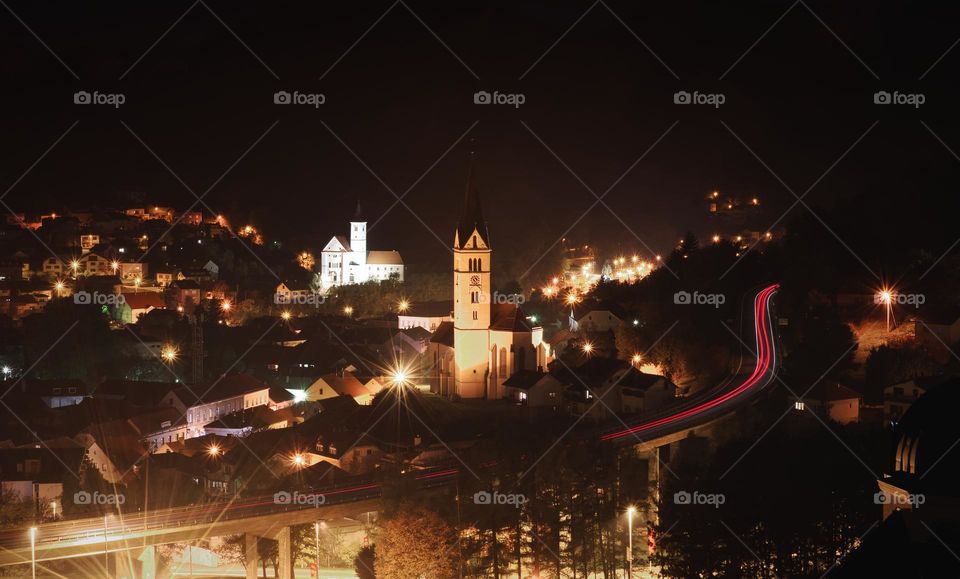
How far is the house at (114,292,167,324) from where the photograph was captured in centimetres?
4341

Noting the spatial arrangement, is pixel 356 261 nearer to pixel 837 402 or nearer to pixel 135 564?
pixel 135 564

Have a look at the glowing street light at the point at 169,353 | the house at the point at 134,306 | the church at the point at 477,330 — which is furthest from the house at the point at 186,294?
the church at the point at 477,330

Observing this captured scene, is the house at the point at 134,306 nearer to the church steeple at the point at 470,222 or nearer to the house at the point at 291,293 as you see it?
the house at the point at 291,293

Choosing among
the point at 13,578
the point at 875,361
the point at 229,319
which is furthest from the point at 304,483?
the point at 229,319

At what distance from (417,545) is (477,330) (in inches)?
539

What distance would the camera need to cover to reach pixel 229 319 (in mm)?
45906

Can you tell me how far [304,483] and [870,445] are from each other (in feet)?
38.3

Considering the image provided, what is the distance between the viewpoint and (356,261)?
58156mm

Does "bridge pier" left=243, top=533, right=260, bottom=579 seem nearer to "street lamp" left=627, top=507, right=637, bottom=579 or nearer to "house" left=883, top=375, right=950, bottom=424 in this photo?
"street lamp" left=627, top=507, right=637, bottom=579

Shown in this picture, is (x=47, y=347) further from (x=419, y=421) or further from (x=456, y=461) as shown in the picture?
(x=456, y=461)

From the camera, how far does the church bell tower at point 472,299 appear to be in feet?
94.6

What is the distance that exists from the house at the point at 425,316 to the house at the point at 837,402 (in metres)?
22.3

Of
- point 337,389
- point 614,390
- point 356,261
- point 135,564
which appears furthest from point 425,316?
point 135,564

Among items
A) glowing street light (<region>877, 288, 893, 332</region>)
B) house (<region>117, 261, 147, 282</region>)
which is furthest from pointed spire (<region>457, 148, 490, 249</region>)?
house (<region>117, 261, 147, 282</region>)
